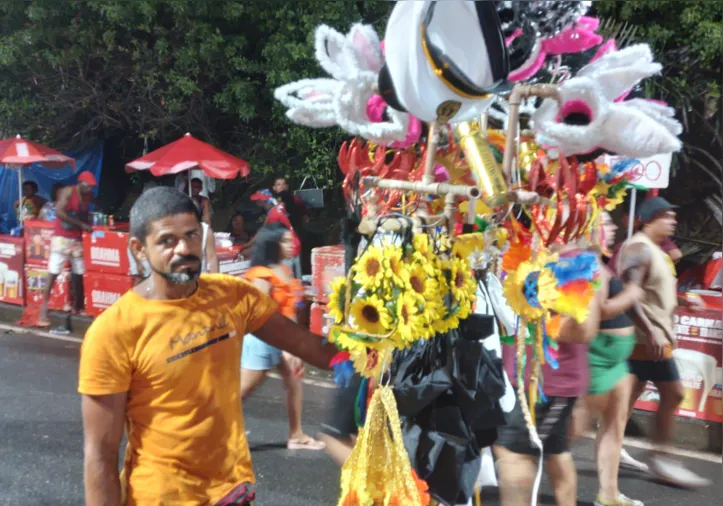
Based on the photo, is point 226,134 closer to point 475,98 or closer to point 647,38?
point 647,38

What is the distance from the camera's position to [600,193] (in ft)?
11.8

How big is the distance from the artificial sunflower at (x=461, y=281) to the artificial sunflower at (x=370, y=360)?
0.28 meters

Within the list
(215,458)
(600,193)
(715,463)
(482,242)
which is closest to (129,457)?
(215,458)

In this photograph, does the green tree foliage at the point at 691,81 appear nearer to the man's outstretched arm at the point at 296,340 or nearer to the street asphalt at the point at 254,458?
the street asphalt at the point at 254,458

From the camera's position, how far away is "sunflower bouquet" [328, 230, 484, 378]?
2443mm

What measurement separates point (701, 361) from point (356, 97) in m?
4.69

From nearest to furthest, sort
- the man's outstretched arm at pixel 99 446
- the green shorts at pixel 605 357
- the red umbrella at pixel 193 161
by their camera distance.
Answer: the man's outstretched arm at pixel 99 446 < the green shorts at pixel 605 357 < the red umbrella at pixel 193 161

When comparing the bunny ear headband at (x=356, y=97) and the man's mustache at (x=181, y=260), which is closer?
the man's mustache at (x=181, y=260)

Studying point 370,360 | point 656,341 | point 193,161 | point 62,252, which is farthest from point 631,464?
point 62,252

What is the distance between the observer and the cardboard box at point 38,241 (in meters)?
10.2

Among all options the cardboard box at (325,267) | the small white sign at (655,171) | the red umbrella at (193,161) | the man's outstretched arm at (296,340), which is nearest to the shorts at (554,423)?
the man's outstretched arm at (296,340)

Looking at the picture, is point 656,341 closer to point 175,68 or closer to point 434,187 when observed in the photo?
point 434,187

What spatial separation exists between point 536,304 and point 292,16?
370 inches

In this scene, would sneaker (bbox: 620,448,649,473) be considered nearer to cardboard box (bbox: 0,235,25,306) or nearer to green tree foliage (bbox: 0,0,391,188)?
green tree foliage (bbox: 0,0,391,188)
